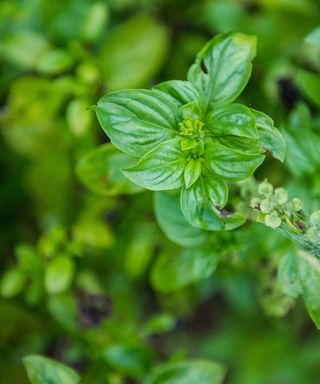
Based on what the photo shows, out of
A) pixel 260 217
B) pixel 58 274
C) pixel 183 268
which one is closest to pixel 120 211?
pixel 58 274

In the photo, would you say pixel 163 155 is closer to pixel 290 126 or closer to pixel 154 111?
pixel 154 111

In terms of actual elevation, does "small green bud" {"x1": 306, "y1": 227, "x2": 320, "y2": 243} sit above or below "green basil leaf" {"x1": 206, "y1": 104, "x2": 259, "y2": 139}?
below

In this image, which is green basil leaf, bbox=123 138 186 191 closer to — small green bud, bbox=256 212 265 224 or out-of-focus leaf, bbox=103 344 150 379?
small green bud, bbox=256 212 265 224

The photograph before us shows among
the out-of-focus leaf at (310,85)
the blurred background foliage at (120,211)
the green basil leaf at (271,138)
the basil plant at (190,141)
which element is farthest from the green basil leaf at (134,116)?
the out-of-focus leaf at (310,85)

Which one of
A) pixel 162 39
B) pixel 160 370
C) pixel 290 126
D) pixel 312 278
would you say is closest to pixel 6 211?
pixel 162 39

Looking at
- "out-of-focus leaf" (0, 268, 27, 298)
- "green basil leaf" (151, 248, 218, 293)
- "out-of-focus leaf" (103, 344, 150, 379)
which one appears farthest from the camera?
"out-of-focus leaf" (0, 268, 27, 298)

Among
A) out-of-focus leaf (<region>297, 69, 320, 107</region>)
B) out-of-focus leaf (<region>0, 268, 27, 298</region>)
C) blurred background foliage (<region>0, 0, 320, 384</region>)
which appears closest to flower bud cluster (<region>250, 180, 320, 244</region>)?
blurred background foliage (<region>0, 0, 320, 384</region>)

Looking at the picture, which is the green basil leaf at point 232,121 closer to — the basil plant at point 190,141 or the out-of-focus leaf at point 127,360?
the basil plant at point 190,141

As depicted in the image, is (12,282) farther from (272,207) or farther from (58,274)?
(272,207)

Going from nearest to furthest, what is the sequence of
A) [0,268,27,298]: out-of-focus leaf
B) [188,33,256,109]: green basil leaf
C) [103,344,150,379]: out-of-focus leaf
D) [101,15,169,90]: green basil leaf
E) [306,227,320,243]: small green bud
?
[306,227,320,243]: small green bud < [188,33,256,109]: green basil leaf < [103,344,150,379]: out-of-focus leaf < [0,268,27,298]: out-of-focus leaf < [101,15,169,90]: green basil leaf
